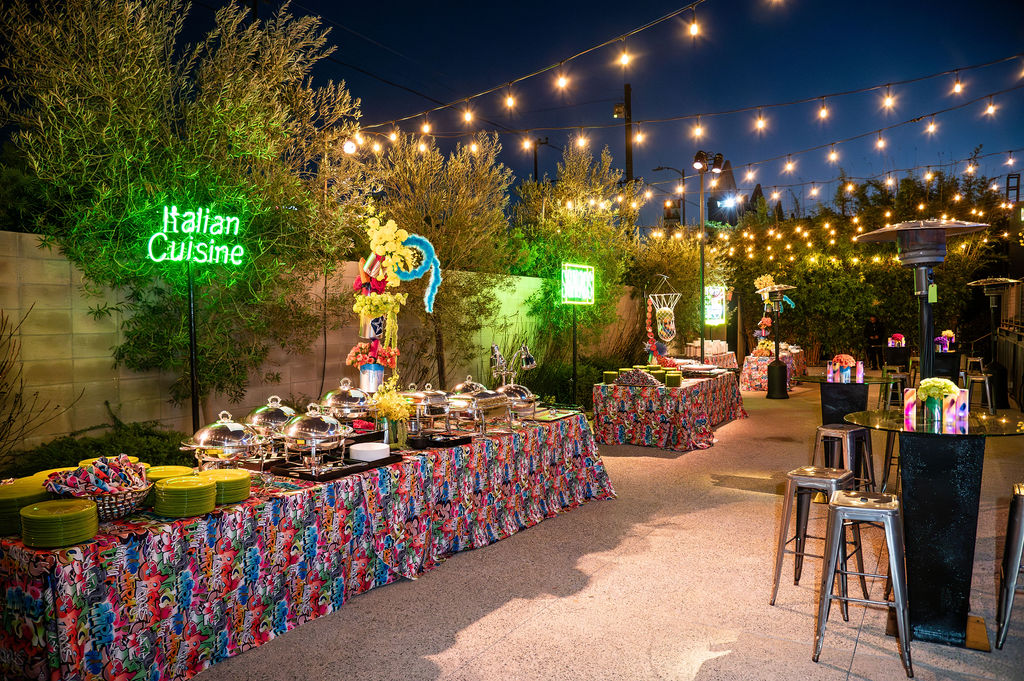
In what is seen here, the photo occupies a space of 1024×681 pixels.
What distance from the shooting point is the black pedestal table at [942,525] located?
2.95m

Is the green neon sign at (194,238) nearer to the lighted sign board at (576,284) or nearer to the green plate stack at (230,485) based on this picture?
the green plate stack at (230,485)

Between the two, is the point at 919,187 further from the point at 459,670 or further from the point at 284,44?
the point at 459,670

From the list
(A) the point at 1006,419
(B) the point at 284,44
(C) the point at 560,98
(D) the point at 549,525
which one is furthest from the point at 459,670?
(C) the point at 560,98

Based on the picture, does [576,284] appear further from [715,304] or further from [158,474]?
[715,304]

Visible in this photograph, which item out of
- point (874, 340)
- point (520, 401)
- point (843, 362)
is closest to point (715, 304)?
point (874, 340)

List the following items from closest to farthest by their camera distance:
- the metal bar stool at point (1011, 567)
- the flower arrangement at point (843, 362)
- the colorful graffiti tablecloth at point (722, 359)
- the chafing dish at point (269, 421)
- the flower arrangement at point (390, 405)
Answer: the metal bar stool at point (1011, 567)
the chafing dish at point (269, 421)
the flower arrangement at point (390, 405)
the flower arrangement at point (843, 362)
the colorful graffiti tablecloth at point (722, 359)

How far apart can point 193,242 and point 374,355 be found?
4.42 feet

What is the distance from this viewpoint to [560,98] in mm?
7852

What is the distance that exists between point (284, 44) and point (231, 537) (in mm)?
4244

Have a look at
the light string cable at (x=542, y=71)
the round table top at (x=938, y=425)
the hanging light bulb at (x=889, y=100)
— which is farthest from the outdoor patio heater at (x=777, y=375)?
the round table top at (x=938, y=425)

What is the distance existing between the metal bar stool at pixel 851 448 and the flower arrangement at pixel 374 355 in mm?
2888

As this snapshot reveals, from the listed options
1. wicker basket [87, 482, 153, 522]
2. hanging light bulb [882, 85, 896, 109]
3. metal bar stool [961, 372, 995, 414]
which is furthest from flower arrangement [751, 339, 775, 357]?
wicker basket [87, 482, 153, 522]

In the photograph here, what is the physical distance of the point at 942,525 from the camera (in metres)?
2.98

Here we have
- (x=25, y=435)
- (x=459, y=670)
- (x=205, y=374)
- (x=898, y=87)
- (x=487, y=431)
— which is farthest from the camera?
(x=898, y=87)
